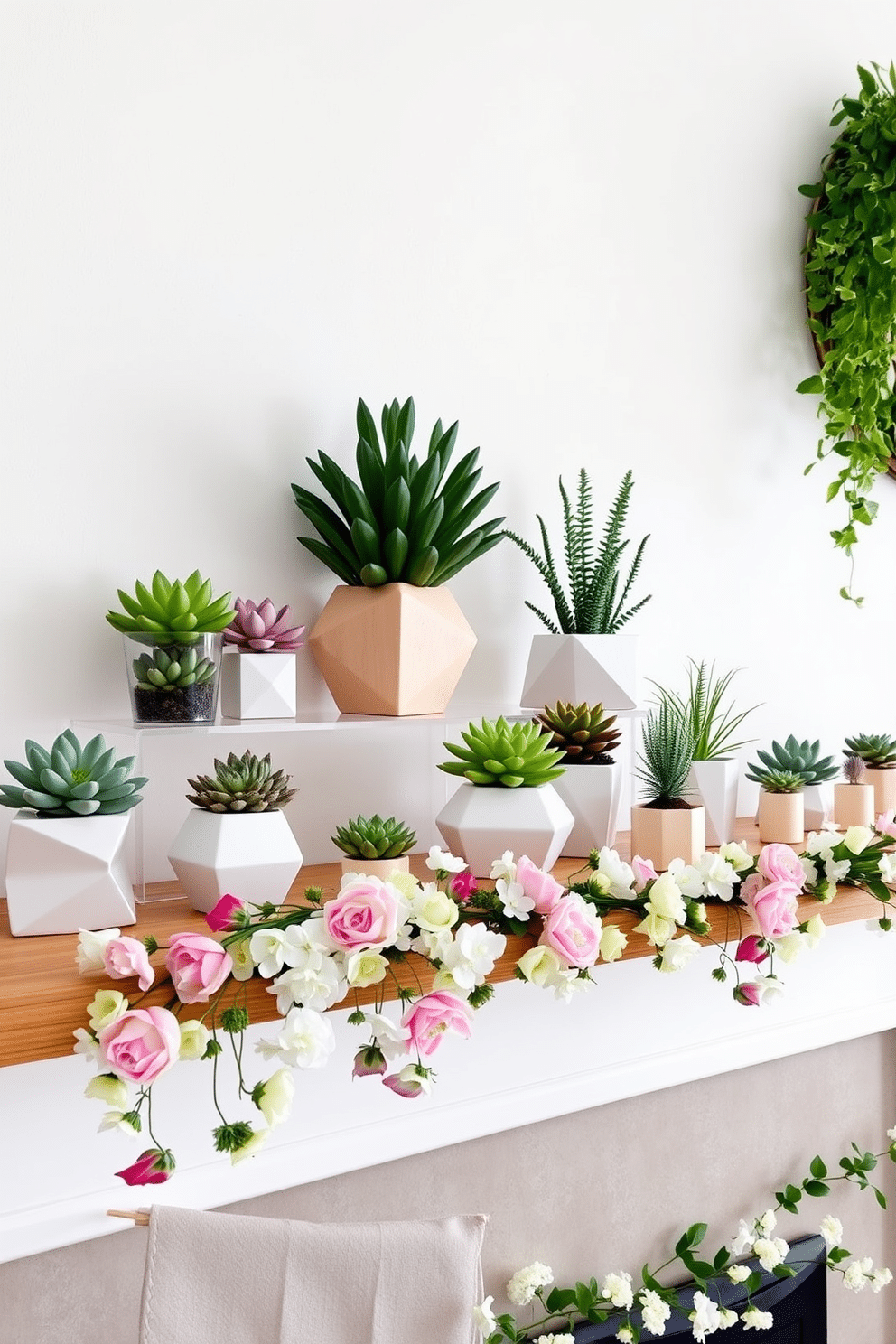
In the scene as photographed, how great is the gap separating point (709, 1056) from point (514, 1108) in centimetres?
28

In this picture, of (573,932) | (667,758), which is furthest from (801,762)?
(573,932)

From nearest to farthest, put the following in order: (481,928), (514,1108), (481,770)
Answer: (481,928) < (481,770) < (514,1108)

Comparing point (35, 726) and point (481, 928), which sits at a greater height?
point (35, 726)

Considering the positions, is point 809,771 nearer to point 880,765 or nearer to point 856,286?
point 880,765

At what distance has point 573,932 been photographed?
2.52 ft

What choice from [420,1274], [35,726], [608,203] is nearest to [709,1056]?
[420,1274]

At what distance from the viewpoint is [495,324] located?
3.70ft

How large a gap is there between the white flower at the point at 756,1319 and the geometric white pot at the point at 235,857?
2.80 ft

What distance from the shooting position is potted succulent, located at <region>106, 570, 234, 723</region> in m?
0.81

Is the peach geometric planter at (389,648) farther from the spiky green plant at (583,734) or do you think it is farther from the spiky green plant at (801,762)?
the spiky green plant at (801,762)

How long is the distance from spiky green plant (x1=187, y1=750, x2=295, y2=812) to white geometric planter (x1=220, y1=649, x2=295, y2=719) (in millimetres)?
102

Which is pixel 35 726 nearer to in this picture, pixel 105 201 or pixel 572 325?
pixel 105 201

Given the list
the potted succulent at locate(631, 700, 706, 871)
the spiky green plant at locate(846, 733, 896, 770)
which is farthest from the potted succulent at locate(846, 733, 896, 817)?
the potted succulent at locate(631, 700, 706, 871)

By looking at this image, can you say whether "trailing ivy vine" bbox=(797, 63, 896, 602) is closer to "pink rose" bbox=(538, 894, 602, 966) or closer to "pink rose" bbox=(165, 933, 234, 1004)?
"pink rose" bbox=(538, 894, 602, 966)
